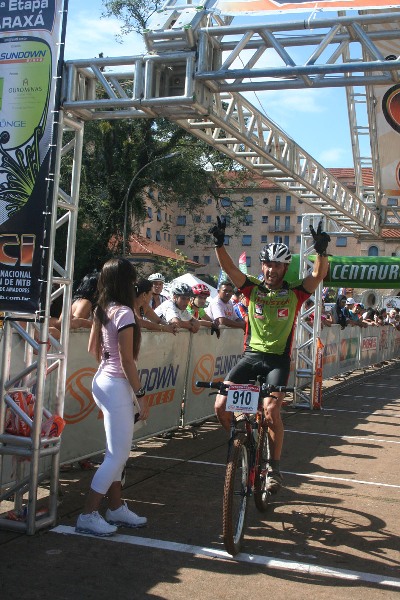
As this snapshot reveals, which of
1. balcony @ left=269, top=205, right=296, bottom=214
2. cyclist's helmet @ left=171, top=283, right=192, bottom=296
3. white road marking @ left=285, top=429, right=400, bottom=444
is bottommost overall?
white road marking @ left=285, top=429, right=400, bottom=444

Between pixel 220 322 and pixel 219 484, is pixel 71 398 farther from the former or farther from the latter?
pixel 220 322

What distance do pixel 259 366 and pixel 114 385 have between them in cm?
→ 133

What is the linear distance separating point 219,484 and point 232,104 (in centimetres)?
372

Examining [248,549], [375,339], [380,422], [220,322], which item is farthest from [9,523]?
[375,339]

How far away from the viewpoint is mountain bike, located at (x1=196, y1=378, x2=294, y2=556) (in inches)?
187

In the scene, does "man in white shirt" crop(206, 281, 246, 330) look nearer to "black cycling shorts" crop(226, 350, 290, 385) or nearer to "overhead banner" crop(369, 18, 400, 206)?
"overhead banner" crop(369, 18, 400, 206)

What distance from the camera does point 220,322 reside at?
10.7m

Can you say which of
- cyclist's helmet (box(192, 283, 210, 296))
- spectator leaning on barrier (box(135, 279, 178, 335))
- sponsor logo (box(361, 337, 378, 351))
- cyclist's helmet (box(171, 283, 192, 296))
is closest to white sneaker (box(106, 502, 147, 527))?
spectator leaning on barrier (box(135, 279, 178, 335))

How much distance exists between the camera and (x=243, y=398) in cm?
516

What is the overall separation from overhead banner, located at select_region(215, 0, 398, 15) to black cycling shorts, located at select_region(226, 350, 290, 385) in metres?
2.79

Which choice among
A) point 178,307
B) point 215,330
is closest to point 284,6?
point 178,307

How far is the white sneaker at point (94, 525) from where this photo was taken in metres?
5.07

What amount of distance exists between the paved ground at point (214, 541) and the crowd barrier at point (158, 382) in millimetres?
351

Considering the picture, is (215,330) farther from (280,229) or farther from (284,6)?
(280,229)
